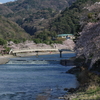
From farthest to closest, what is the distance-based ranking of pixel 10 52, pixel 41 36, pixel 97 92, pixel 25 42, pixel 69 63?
pixel 41 36 → pixel 25 42 → pixel 10 52 → pixel 69 63 → pixel 97 92

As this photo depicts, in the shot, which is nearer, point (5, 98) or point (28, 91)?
point (5, 98)

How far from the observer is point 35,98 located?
23297mm

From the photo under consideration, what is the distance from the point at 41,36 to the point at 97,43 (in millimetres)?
150649

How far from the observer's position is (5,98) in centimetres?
2358

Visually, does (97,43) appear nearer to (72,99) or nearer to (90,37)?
(90,37)

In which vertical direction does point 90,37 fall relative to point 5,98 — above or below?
above

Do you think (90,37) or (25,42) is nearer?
(90,37)

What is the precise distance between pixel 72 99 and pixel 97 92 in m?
1.82

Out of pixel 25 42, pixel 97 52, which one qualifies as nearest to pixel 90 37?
pixel 97 52

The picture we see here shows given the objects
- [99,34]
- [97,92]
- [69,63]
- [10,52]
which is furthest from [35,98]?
[10,52]

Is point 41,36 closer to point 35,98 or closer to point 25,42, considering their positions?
point 25,42

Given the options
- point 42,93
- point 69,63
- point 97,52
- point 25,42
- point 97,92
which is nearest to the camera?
point 97,92

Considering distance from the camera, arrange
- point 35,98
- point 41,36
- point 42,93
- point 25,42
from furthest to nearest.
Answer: point 41,36 < point 25,42 < point 42,93 < point 35,98

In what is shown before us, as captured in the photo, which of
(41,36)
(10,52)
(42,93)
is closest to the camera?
(42,93)
